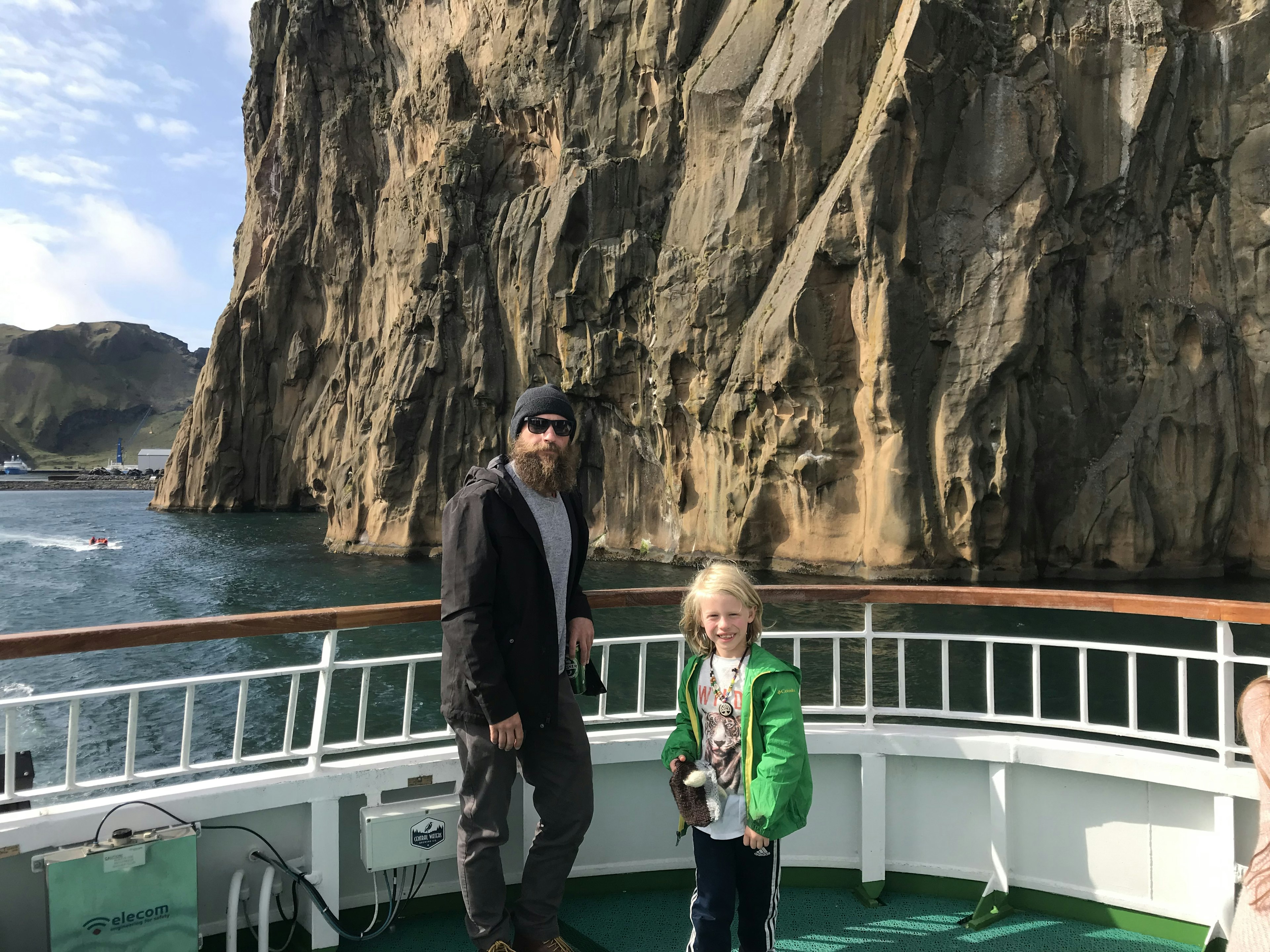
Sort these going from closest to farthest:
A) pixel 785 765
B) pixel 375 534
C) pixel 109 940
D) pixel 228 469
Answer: pixel 785 765
pixel 109 940
pixel 375 534
pixel 228 469

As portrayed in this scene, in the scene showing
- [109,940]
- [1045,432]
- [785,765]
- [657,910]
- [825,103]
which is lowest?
[657,910]

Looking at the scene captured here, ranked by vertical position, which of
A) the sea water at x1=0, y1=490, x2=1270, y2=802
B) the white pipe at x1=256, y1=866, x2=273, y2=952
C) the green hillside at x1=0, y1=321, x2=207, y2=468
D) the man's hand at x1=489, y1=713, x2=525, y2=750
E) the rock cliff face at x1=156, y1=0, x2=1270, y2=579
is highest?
the green hillside at x1=0, y1=321, x2=207, y2=468

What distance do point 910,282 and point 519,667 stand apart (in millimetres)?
24737

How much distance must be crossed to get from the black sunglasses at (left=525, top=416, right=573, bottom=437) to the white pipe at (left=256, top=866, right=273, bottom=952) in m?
1.95

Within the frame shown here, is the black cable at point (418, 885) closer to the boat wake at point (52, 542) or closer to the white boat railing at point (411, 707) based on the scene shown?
the white boat railing at point (411, 707)

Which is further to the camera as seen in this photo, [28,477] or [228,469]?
[28,477]

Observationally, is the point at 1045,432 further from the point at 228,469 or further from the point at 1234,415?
the point at 228,469

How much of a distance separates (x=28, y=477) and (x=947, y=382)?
479ft

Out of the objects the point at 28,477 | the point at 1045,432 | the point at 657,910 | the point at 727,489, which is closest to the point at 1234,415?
the point at 1045,432

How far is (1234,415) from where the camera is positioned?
26016 millimetres

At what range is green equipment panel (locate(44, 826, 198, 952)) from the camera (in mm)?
2662

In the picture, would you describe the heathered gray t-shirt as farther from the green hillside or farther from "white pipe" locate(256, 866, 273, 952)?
the green hillside

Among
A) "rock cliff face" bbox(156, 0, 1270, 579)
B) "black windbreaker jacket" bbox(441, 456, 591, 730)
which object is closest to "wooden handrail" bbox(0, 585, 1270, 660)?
"black windbreaker jacket" bbox(441, 456, 591, 730)

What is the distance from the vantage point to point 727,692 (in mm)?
2799
